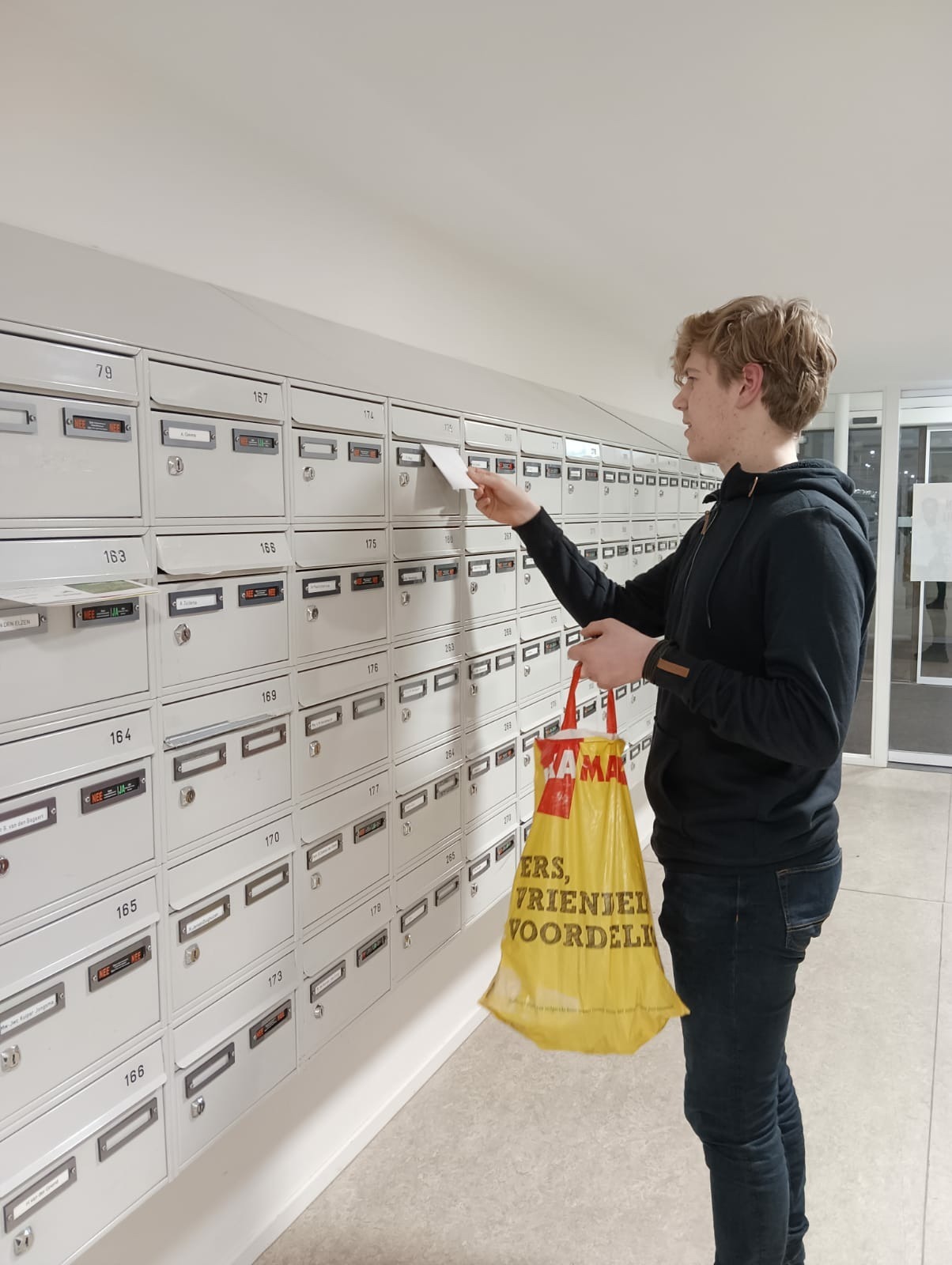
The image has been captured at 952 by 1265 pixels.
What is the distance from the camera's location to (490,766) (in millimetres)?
2406

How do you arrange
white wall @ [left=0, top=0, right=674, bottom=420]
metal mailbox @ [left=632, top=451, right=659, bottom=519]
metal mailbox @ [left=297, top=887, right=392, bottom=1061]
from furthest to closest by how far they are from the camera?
1. metal mailbox @ [left=632, top=451, right=659, bottom=519]
2. metal mailbox @ [left=297, top=887, right=392, bottom=1061]
3. white wall @ [left=0, top=0, right=674, bottom=420]

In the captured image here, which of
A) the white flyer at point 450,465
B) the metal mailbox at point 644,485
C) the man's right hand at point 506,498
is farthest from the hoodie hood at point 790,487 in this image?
the metal mailbox at point 644,485

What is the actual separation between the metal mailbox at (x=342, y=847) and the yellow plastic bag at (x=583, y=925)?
1.17 ft

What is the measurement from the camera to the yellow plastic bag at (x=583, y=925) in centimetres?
157

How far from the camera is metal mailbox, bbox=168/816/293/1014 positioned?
1439mm

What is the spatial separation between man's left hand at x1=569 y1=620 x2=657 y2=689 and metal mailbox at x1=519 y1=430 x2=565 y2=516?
95 cm

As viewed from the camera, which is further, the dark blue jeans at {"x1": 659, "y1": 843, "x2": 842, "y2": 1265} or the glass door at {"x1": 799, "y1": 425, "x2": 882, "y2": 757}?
the glass door at {"x1": 799, "y1": 425, "x2": 882, "y2": 757}

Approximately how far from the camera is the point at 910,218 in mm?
2277

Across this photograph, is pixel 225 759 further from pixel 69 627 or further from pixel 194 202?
pixel 194 202

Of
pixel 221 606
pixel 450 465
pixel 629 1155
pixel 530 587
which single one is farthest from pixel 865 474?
pixel 221 606

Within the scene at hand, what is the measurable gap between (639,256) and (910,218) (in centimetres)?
68

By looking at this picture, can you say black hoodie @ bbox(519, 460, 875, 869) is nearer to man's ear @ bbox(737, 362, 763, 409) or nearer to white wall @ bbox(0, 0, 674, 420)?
man's ear @ bbox(737, 362, 763, 409)

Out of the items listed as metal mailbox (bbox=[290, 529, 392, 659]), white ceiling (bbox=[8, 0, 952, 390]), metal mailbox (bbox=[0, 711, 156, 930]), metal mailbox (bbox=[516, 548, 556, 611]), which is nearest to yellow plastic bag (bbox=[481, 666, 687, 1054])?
metal mailbox (bbox=[290, 529, 392, 659])

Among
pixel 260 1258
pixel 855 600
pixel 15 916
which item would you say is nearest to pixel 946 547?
pixel 855 600
